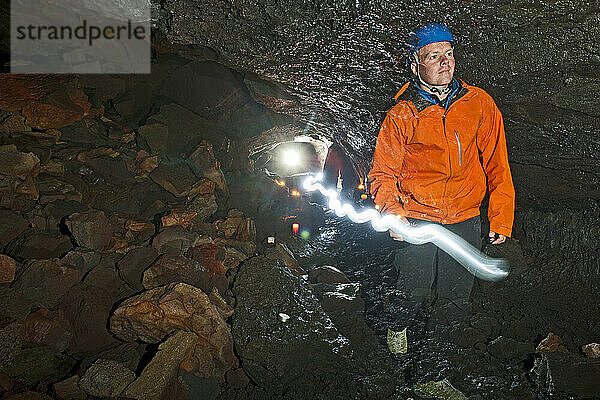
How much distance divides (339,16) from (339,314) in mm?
2663

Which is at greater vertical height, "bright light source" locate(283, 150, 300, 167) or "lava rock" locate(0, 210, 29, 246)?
"lava rock" locate(0, 210, 29, 246)

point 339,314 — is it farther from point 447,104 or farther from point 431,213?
point 447,104

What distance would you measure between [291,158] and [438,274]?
15594mm

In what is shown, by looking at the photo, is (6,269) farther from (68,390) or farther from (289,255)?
(289,255)

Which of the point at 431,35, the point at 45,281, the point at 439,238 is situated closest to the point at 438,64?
the point at 431,35

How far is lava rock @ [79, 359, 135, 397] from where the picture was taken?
243 centimetres

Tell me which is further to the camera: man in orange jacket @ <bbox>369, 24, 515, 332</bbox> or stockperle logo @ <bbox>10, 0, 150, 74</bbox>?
stockperle logo @ <bbox>10, 0, 150, 74</bbox>

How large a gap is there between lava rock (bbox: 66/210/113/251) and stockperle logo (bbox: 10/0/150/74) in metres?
2.14

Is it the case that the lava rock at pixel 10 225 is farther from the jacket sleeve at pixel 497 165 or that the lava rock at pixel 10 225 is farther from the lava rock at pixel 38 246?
the jacket sleeve at pixel 497 165

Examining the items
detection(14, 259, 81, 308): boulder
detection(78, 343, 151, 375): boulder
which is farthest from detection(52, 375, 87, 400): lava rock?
detection(14, 259, 81, 308): boulder

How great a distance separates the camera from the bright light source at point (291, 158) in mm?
17672

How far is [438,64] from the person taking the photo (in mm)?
2293

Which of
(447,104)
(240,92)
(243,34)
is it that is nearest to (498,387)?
(447,104)

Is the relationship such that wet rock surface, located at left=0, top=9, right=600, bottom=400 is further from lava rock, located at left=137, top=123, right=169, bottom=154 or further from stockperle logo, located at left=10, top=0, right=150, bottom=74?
lava rock, located at left=137, top=123, right=169, bottom=154
